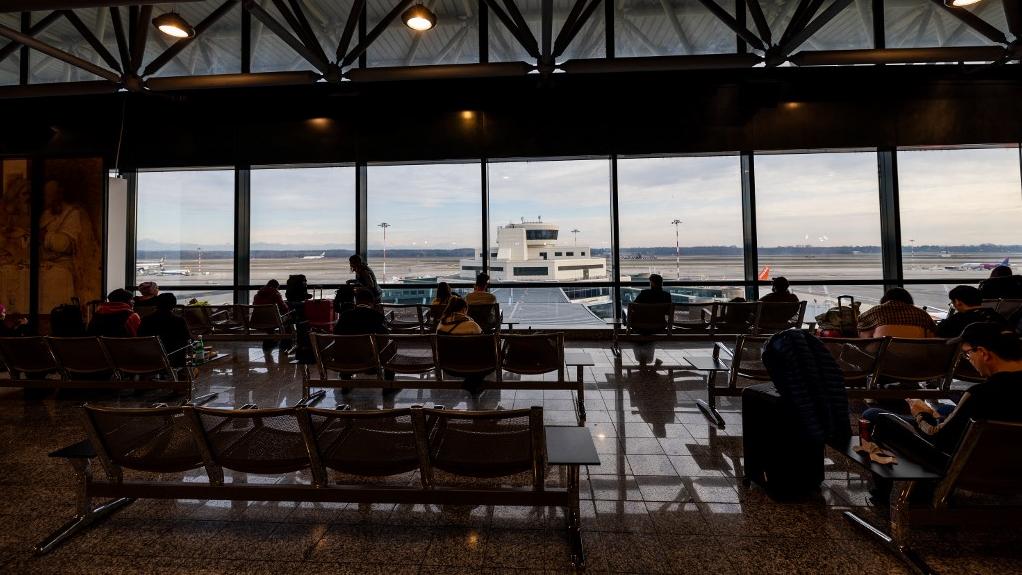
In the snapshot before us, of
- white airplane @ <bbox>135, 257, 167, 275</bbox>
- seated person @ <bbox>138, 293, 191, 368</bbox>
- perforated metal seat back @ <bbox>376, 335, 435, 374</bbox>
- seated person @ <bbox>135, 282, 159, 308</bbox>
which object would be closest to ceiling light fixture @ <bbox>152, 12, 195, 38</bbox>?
seated person @ <bbox>138, 293, 191, 368</bbox>

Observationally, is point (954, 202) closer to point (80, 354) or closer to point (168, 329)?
point (168, 329)

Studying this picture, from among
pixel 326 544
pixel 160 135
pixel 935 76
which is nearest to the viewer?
pixel 326 544

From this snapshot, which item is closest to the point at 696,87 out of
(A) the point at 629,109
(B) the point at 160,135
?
(A) the point at 629,109

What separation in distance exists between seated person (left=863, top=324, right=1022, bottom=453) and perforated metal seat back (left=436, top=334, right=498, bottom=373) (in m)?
2.94

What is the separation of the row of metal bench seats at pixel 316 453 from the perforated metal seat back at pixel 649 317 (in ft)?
13.2

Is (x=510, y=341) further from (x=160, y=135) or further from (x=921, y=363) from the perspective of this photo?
(x=160, y=135)

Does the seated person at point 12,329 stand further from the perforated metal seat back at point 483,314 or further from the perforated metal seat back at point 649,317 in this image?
the perforated metal seat back at point 649,317

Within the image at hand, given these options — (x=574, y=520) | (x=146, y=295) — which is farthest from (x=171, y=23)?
(x=574, y=520)

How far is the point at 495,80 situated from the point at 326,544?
27.4ft

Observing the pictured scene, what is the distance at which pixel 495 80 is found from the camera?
27.8 feet

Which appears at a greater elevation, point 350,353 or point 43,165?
point 43,165

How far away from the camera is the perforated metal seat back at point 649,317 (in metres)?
5.92

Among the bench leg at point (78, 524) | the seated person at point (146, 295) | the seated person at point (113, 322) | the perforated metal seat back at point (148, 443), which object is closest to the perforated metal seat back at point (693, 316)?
the perforated metal seat back at point (148, 443)

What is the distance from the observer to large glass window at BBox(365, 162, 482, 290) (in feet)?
28.3
